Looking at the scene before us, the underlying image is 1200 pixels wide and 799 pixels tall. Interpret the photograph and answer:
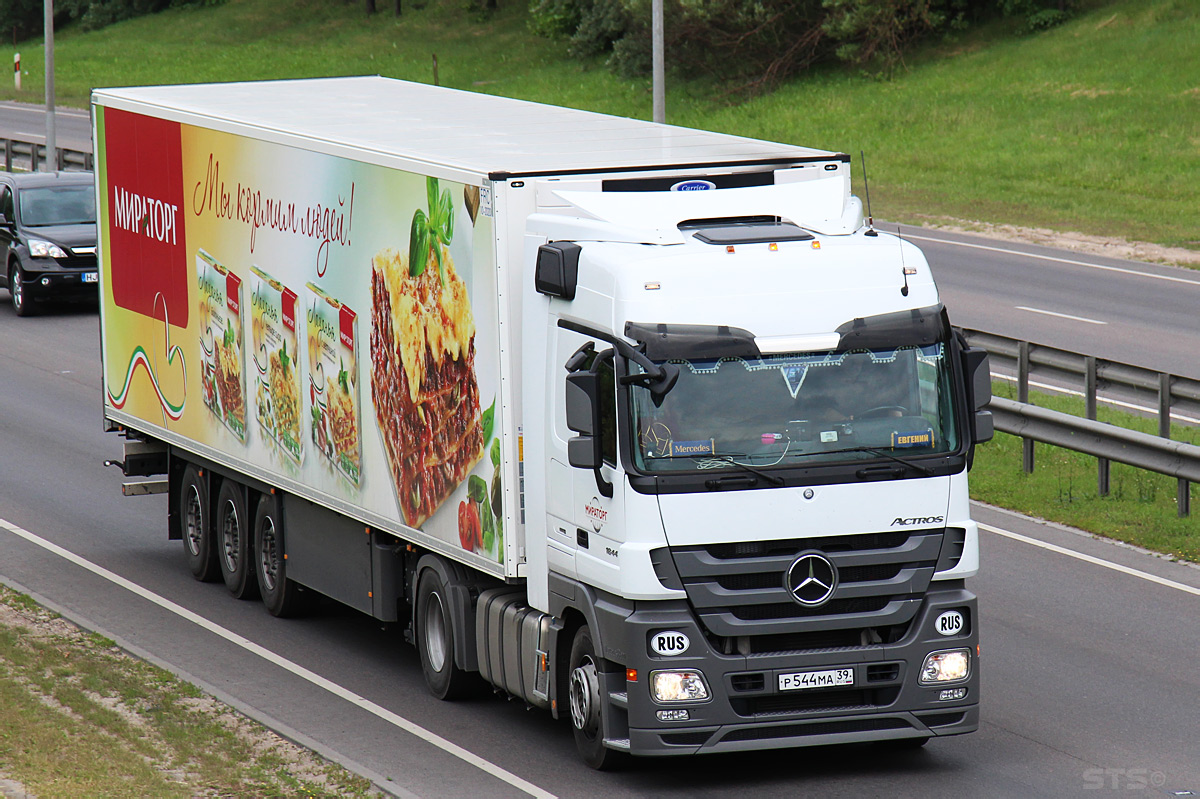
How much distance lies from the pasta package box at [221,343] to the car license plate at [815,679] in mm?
5746

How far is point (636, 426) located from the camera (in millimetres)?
9219

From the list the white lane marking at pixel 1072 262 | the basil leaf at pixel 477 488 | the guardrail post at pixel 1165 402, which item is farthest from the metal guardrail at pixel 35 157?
the basil leaf at pixel 477 488

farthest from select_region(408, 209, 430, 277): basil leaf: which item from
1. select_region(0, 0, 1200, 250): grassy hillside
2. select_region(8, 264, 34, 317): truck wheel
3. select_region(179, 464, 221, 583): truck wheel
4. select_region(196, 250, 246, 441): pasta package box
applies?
select_region(0, 0, 1200, 250): grassy hillside

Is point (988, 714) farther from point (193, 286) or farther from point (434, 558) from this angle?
point (193, 286)

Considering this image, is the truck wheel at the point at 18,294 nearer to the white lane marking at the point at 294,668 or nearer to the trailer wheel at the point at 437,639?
the white lane marking at the point at 294,668

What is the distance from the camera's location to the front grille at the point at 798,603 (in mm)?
9219

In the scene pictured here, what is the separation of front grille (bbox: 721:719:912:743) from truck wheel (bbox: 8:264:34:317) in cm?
2116

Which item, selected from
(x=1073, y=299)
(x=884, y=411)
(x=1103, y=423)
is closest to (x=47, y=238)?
(x=1073, y=299)

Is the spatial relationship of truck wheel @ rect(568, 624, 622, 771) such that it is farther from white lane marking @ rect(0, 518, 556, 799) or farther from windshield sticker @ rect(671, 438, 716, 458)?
windshield sticker @ rect(671, 438, 716, 458)

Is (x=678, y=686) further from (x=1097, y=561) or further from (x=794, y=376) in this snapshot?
(x=1097, y=561)

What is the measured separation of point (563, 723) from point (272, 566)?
372cm

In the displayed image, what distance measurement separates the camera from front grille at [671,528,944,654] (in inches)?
363

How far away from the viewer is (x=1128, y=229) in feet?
106
